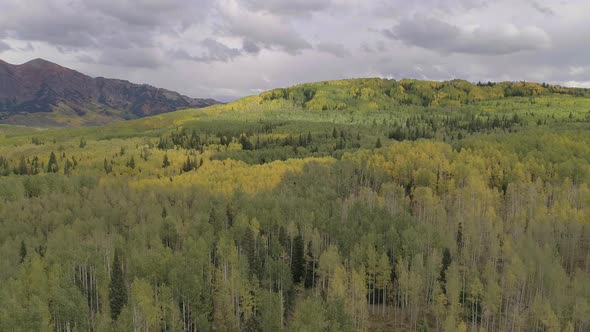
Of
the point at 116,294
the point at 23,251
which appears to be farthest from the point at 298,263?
the point at 23,251

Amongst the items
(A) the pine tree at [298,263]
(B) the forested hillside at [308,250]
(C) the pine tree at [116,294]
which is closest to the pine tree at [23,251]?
(B) the forested hillside at [308,250]

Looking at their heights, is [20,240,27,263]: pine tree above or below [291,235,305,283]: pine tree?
above

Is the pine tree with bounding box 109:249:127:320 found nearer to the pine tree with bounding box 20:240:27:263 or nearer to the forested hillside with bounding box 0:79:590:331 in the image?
the forested hillside with bounding box 0:79:590:331

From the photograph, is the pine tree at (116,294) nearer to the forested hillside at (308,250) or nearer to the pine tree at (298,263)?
the forested hillside at (308,250)

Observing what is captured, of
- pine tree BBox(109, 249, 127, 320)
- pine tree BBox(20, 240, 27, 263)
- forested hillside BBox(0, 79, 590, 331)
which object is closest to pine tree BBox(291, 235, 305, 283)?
forested hillside BBox(0, 79, 590, 331)

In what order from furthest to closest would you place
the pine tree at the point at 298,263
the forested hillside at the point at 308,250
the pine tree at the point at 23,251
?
the pine tree at the point at 298,263 → the pine tree at the point at 23,251 → the forested hillside at the point at 308,250

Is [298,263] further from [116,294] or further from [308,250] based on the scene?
[116,294]

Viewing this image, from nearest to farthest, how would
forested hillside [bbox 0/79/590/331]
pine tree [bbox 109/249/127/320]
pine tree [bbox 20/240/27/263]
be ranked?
1. forested hillside [bbox 0/79/590/331]
2. pine tree [bbox 109/249/127/320]
3. pine tree [bbox 20/240/27/263]

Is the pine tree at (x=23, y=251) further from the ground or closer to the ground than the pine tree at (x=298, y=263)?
further from the ground

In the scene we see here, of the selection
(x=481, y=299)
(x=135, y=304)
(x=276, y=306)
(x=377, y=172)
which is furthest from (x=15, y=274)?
(x=377, y=172)

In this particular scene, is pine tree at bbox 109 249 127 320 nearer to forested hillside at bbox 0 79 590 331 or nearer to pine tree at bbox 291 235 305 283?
forested hillside at bbox 0 79 590 331

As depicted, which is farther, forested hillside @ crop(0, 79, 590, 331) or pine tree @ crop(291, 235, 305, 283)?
pine tree @ crop(291, 235, 305, 283)

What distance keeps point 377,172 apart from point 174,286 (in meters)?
111

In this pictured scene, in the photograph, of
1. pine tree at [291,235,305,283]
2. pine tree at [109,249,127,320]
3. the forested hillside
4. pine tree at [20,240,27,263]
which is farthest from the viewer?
pine tree at [291,235,305,283]
